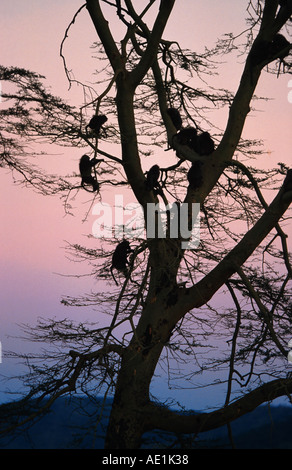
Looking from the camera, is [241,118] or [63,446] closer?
[63,446]

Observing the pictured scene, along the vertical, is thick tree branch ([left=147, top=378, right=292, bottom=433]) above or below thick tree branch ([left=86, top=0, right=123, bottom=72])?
below

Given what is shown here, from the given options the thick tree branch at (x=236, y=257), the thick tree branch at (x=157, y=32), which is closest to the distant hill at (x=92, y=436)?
the thick tree branch at (x=236, y=257)

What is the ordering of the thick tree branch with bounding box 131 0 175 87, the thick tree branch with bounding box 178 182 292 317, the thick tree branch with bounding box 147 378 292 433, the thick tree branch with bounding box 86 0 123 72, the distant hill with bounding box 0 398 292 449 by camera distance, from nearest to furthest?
the distant hill with bounding box 0 398 292 449 < the thick tree branch with bounding box 147 378 292 433 < the thick tree branch with bounding box 178 182 292 317 < the thick tree branch with bounding box 131 0 175 87 < the thick tree branch with bounding box 86 0 123 72

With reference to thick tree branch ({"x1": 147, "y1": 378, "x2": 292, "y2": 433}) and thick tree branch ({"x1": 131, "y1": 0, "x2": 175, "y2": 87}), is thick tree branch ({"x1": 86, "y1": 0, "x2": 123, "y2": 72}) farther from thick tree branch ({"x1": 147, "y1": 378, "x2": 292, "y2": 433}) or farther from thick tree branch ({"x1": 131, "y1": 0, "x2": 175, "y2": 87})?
thick tree branch ({"x1": 147, "y1": 378, "x2": 292, "y2": 433})

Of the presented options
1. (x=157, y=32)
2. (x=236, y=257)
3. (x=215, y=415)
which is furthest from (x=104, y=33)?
(x=215, y=415)

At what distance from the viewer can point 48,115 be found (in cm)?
532

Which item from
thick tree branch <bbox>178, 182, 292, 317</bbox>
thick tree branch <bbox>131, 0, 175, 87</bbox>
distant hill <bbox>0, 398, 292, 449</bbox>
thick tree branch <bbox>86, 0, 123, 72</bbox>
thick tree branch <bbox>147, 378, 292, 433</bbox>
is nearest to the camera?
distant hill <bbox>0, 398, 292, 449</bbox>

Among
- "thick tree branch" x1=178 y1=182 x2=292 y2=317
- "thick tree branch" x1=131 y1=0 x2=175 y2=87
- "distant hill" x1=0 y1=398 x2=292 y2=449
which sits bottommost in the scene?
"distant hill" x1=0 y1=398 x2=292 y2=449

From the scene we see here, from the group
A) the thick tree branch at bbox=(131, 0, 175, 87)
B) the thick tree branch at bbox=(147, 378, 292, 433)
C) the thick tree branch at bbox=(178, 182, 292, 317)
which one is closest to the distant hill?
the thick tree branch at bbox=(147, 378, 292, 433)

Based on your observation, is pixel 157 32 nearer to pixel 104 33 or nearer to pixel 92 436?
pixel 104 33

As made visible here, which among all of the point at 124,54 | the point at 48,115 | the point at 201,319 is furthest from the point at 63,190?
the point at 201,319

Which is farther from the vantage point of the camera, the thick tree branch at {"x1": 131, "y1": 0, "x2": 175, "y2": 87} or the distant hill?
the thick tree branch at {"x1": 131, "y1": 0, "x2": 175, "y2": 87}
